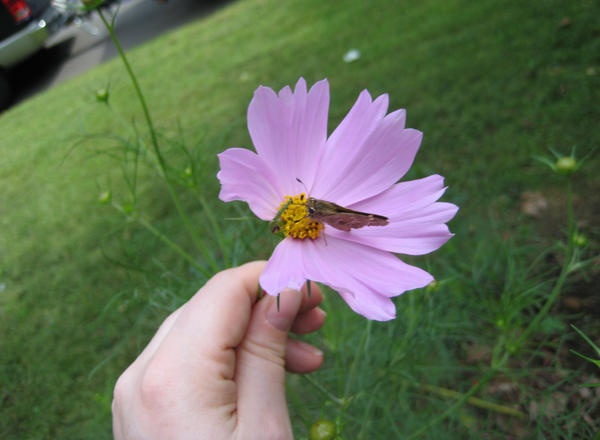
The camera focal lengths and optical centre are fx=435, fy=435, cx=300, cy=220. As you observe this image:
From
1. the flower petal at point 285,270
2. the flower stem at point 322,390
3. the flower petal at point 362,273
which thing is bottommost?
the flower stem at point 322,390

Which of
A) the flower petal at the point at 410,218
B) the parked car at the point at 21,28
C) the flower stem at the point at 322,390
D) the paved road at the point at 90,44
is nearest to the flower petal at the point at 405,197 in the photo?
the flower petal at the point at 410,218

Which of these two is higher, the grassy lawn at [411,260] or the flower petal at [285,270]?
the flower petal at [285,270]

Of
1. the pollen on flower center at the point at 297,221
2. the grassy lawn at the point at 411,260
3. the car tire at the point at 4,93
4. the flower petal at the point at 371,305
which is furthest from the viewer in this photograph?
the car tire at the point at 4,93

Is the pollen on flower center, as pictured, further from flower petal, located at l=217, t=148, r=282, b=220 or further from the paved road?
the paved road

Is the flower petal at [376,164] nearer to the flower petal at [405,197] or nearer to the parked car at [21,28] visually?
the flower petal at [405,197]

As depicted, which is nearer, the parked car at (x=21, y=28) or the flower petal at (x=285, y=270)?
the flower petal at (x=285, y=270)

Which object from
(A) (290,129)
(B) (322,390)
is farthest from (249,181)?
(B) (322,390)
